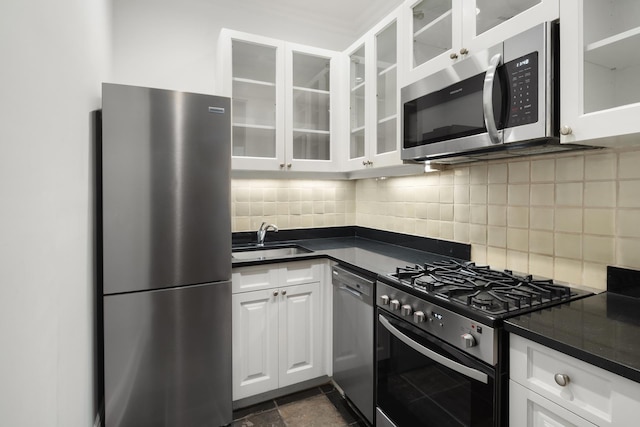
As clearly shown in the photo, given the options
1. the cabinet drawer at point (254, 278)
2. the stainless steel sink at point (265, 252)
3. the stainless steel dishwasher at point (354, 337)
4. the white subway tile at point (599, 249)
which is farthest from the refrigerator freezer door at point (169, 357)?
the white subway tile at point (599, 249)

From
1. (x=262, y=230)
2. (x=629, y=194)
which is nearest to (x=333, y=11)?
(x=262, y=230)

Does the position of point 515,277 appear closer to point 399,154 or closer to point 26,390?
point 399,154

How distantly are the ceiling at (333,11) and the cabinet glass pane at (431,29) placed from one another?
0.89 meters

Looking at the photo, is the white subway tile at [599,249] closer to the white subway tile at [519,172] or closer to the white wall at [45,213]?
the white subway tile at [519,172]

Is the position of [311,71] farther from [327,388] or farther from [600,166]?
[327,388]

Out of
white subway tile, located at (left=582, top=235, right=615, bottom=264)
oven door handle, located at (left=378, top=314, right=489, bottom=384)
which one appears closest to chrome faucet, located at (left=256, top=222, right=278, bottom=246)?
oven door handle, located at (left=378, top=314, right=489, bottom=384)

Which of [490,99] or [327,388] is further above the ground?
[490,99]

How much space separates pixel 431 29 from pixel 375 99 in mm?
547

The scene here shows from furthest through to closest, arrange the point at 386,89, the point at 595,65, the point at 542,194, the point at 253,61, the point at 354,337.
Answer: the point at 253,61, the point at 386,89, the point at 354,337, the point at 542,194, the point at 595,65

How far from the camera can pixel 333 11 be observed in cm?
269

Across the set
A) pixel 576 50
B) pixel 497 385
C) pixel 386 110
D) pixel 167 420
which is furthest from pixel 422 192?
pixel 167 420

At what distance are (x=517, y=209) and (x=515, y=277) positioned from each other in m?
0.36

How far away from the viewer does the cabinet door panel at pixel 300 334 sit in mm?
2055

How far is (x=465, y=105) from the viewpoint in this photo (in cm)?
142
